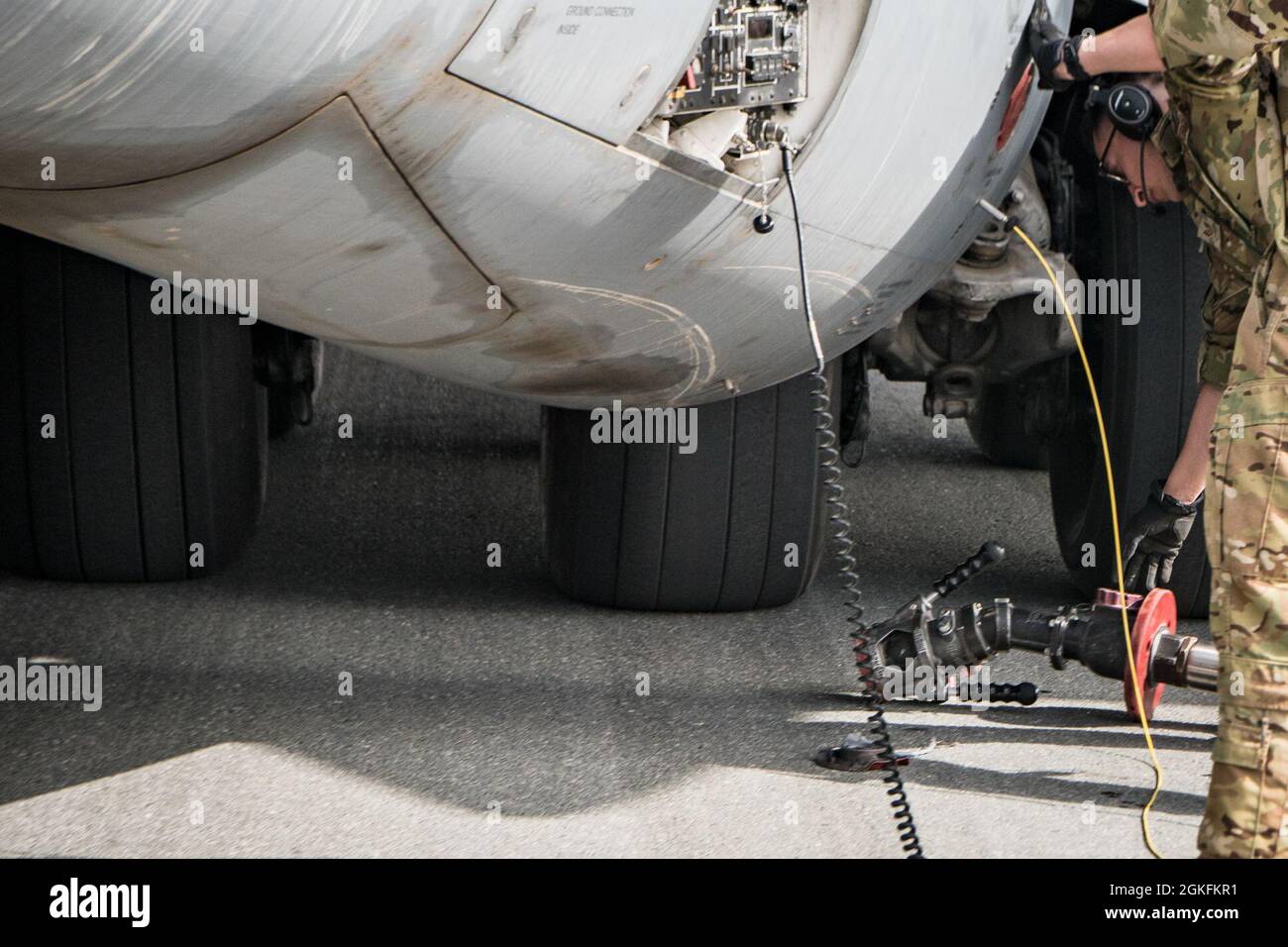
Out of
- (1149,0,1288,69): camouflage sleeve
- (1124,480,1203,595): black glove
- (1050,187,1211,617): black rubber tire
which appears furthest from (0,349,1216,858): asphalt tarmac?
(1149,0,1288,69): camouflage sleeve

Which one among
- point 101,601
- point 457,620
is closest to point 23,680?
point 101,601

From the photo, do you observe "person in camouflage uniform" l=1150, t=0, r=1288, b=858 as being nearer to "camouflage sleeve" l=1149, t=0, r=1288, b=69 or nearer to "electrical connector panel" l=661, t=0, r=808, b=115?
"camouflage sleeve" l=1149, t=0, r=1288, b=69

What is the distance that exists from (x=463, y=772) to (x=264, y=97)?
51.9 inches


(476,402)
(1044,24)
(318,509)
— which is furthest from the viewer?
(476,402)

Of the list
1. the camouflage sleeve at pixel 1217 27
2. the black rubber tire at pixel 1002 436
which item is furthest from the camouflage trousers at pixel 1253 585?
the black rubber tire at pixel 1002 436

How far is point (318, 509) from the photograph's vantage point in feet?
15.3

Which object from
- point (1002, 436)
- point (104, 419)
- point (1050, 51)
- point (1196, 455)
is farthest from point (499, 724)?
point (1002, 436)

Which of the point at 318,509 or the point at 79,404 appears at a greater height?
the point at 79,404

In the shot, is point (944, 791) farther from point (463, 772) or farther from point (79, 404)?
point (79, 404)

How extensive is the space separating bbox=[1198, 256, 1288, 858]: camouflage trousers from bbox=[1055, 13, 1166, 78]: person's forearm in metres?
0.36

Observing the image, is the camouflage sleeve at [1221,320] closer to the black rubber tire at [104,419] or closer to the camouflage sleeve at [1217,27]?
the camouflage sleeve at [1217,27]

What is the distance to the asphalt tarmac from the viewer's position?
2.76 metres

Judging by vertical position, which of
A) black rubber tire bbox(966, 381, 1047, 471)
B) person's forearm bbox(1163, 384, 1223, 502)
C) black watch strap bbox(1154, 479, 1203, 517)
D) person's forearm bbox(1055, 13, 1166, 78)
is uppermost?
person's forearm bbox(1055, 13, 1166, 78)

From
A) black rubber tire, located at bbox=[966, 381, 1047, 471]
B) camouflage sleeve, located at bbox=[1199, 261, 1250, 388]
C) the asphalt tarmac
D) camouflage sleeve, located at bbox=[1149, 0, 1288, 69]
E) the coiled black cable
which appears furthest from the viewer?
black rubber tire, located at bbox=[966, 381, 1047, 471]
